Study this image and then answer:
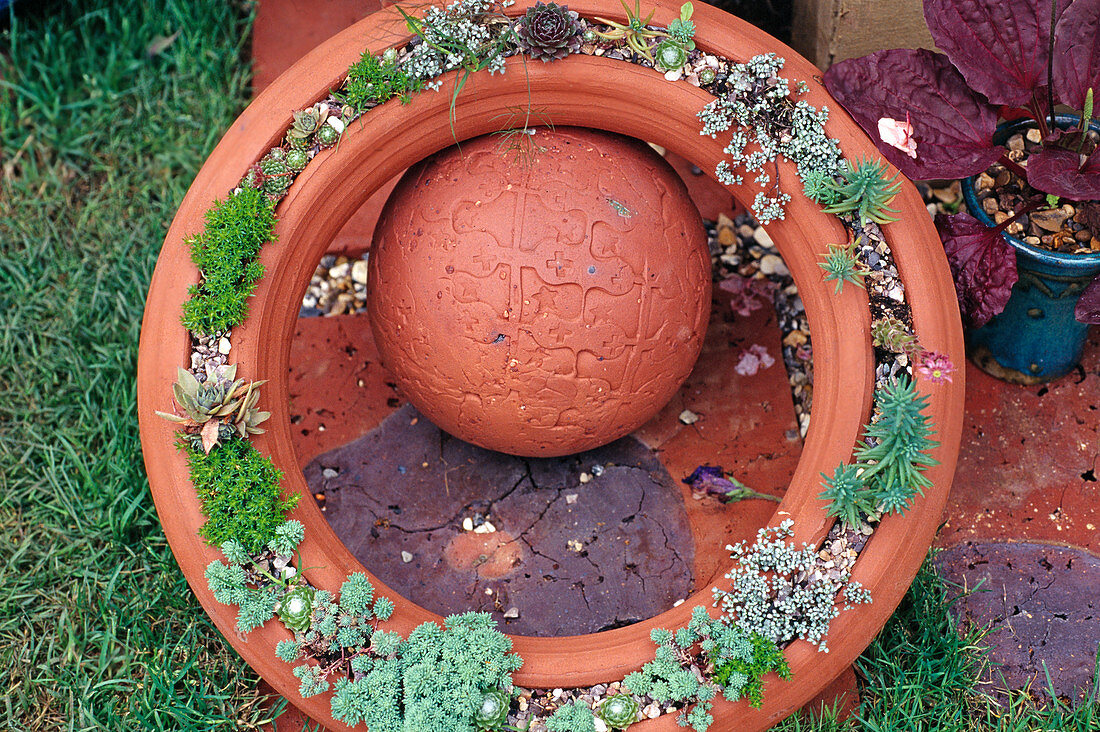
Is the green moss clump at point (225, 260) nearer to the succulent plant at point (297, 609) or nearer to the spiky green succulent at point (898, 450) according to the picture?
the succulent plant at point (297, 609)

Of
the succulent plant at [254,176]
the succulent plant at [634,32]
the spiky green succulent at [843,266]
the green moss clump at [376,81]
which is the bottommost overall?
the spiky green succulent at [843,266]

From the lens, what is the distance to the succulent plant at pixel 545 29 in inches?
83.9

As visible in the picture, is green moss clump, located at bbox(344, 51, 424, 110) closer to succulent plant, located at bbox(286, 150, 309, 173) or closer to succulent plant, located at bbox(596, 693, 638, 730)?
succulent plant, located at bbox(286, 150, 309, 173)

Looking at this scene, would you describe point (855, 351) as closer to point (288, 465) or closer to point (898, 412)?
point (898, 412)

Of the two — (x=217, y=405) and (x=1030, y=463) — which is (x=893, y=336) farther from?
(x=217, y=405)

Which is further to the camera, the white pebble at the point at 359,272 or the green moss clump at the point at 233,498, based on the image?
the white pebble at the point at 359,272

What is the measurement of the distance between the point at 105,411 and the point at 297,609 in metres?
1.24

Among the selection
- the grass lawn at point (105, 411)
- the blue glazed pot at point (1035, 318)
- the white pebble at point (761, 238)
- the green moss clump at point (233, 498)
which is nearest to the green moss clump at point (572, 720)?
the grass lawn at point (105, 411)

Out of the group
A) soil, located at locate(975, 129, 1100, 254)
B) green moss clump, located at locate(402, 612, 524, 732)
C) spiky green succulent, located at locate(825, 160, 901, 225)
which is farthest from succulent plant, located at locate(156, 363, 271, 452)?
soil, located at locate(975, 129, 1100, 254)

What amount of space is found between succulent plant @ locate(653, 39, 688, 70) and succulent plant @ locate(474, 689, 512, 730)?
5.06 feet

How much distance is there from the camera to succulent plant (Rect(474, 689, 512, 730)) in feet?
6.48

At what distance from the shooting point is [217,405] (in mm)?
2104

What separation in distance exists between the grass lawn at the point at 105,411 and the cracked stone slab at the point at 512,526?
52cm

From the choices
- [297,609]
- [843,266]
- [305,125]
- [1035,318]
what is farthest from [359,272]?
[1035,318]
